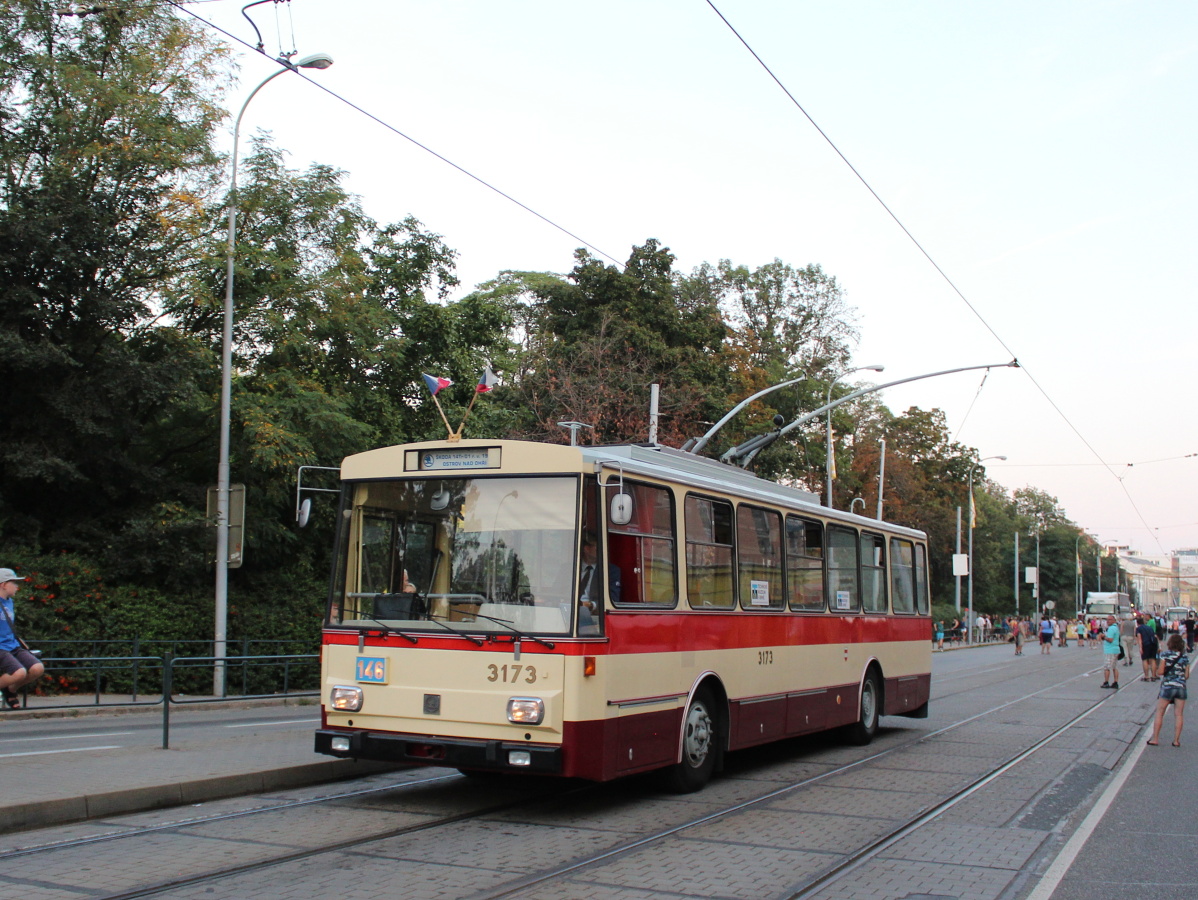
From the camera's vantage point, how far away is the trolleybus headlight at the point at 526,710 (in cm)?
870

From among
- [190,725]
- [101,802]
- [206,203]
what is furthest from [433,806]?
[206,203]

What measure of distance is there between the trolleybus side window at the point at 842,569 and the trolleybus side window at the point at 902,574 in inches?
68.5

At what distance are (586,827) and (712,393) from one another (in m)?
34.9

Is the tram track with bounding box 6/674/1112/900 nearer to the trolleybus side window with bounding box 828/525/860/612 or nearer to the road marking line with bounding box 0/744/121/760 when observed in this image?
the trolleybus side window with bounding box 828/525/860/612

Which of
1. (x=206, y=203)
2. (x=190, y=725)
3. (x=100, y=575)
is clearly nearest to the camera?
(x=190, y=725)

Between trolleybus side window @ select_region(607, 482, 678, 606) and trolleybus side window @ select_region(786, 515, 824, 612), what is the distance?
3054 mm

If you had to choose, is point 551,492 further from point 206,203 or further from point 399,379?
point 399,379

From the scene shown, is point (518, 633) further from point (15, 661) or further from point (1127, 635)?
point (1127, 635)

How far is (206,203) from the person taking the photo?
25.4 m

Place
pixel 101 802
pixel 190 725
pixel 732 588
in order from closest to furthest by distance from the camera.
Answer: pixel 101 802 → pixel 732 588 → pixel 190 725

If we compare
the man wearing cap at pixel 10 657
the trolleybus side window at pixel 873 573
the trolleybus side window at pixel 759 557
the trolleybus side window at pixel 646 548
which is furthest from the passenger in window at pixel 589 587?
the trolleybus side window at pixel 873 573

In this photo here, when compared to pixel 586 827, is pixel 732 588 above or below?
above

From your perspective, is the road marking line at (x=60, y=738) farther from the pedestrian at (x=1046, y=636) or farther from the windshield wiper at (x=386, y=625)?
the pedestrian at (x=1046, y=636)

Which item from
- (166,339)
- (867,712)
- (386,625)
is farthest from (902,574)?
(166,339)
